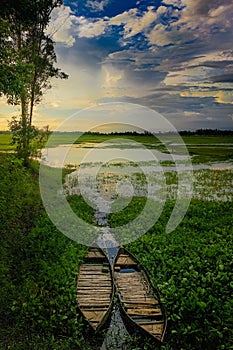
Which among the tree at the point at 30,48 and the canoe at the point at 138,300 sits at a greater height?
the tree at the point at 30,48

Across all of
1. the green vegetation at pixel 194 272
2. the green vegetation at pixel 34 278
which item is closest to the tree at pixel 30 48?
the green vegetation at pixel 34 278

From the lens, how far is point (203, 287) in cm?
850

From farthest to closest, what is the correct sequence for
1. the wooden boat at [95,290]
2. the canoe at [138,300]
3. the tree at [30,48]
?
the tree at [30,48]
the wooden boat at [95,290]
the canoe at [138,300]

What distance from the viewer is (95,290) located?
8930 mm

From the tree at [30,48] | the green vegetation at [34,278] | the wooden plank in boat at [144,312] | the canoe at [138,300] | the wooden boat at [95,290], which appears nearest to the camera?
the green vegetation at [34,278]

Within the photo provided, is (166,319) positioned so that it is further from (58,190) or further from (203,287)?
(58,190)

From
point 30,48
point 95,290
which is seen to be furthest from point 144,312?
point 30,48

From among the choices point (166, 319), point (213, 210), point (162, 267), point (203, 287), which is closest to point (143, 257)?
point (162, 267)

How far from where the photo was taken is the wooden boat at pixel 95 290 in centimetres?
767

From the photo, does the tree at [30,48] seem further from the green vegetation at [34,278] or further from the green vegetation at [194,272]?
the green vegetation at [194,272]

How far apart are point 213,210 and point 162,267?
604 centimetres

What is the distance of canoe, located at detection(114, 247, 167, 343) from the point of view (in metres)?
7.36

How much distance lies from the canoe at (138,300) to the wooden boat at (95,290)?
1.00 feet

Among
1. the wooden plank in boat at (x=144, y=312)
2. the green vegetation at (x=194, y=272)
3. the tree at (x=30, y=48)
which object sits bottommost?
the wooden plank in boat at (x=144, y=312)
